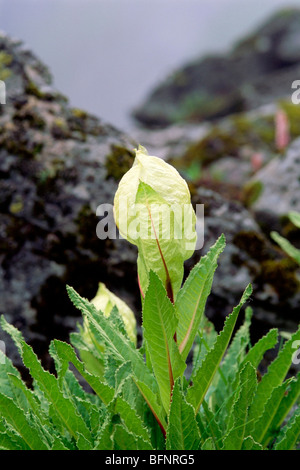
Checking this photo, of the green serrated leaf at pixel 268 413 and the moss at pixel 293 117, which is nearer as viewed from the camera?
the green serrated leaf at pixel 268 413

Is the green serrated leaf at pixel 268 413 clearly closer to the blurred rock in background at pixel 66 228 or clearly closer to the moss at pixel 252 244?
the blurred rock in background at pixel 66 228

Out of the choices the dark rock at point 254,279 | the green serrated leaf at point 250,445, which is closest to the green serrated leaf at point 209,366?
the green serrated leaf at point 250,445

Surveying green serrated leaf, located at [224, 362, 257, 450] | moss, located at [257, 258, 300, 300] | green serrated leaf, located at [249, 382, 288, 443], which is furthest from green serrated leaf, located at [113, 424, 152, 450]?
→ moss, located at [257, 258, 300, 300]

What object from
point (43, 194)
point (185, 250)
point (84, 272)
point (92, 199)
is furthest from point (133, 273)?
point (185, 250)

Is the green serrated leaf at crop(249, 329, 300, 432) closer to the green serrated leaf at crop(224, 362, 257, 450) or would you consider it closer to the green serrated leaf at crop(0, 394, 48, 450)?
the green serrated leaf at crop(224, 362, 257, 450)

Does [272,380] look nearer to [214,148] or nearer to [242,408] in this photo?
[242,408]

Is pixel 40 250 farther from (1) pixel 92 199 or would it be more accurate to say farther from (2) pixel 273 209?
(2) pixel 273 209

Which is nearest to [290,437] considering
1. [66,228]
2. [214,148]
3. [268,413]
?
[268,413]
